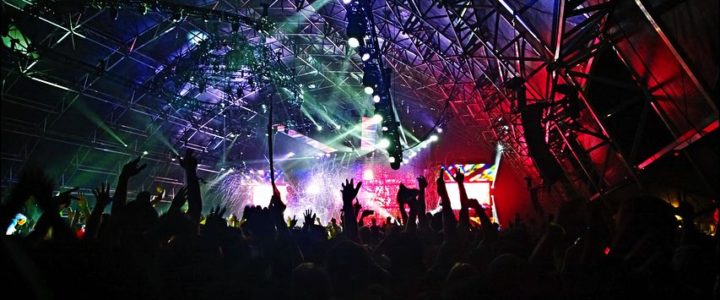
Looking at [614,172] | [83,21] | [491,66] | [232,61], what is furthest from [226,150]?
[614,172]

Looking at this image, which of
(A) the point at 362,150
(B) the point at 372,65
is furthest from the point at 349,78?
(B) the point at 372,65

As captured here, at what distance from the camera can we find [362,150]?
62.6 feet

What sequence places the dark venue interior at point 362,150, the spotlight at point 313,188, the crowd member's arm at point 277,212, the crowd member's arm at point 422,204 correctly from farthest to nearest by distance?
the spotlight at point 313,188
the crowd member's arm at point 422,204
the crowd member's arm at point 277,212
the dark venue interior at point 362,150

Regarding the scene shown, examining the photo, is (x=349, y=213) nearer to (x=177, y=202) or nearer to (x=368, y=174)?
(x=177, y=202)

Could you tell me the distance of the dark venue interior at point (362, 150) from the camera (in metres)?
1.78

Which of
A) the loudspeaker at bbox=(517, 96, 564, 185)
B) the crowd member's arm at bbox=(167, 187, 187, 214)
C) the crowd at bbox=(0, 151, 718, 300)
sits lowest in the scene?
the crowd at bbox=(0, 151, 718, 300)

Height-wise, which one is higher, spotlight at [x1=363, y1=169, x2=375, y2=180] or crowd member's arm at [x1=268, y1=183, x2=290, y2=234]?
spotlight at [x1=363, y1=169, x2=375, y2=180]

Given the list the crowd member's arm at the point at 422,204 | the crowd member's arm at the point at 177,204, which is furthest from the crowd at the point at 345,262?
the crowd member's arm at the point at 422,204

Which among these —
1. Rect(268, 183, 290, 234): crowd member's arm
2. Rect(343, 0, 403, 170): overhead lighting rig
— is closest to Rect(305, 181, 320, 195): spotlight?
Rect(343, 0, 403, 170): overhead lighting rig

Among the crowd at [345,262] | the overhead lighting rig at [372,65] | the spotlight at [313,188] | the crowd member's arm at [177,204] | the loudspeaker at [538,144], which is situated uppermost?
the spotlight at [313,188]

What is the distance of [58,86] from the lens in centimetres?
1118

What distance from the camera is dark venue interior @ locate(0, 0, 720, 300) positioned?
1777mm

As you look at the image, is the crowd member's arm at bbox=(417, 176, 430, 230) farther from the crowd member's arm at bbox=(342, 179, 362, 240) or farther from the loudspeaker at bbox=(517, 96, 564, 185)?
the loudspeaker at bbox=(517, 96, 564, 185)

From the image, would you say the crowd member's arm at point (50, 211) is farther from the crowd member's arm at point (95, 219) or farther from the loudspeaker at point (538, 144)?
the loudspeaker at point (538, 144)
